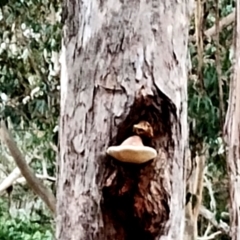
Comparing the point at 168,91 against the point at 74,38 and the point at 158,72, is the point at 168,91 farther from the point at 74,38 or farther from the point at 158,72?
the point at 74,38

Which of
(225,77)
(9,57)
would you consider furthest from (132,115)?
(9,57)

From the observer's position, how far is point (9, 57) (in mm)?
3453

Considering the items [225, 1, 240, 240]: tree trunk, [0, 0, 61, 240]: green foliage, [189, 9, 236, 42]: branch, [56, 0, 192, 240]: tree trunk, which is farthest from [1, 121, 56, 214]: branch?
[56, 0, 192, 240]: tree trunk

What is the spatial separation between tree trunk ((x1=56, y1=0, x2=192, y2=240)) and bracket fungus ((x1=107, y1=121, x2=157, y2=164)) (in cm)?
1

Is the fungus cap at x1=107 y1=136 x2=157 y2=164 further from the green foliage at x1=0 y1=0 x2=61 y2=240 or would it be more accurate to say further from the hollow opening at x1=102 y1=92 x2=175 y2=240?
the green foliage at x1=0 y1=0 x2=61 y2=240

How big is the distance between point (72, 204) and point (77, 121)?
124 millimetres

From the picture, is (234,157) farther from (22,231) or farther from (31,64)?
(22,231)

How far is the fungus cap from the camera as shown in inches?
34.8

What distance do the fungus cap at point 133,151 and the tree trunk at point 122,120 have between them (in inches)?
0.8

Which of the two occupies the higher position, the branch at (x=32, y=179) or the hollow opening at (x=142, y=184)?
the hollow opening at (x=142, y=184)

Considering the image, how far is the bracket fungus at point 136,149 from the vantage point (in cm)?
89

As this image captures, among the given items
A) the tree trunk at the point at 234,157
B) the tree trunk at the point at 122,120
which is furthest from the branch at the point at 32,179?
the tree trunk at the point at 122,120

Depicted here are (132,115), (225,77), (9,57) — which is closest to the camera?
(132,115)

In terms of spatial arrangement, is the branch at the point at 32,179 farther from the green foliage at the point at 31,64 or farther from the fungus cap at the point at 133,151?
the fungus cap at the point at 133,151
